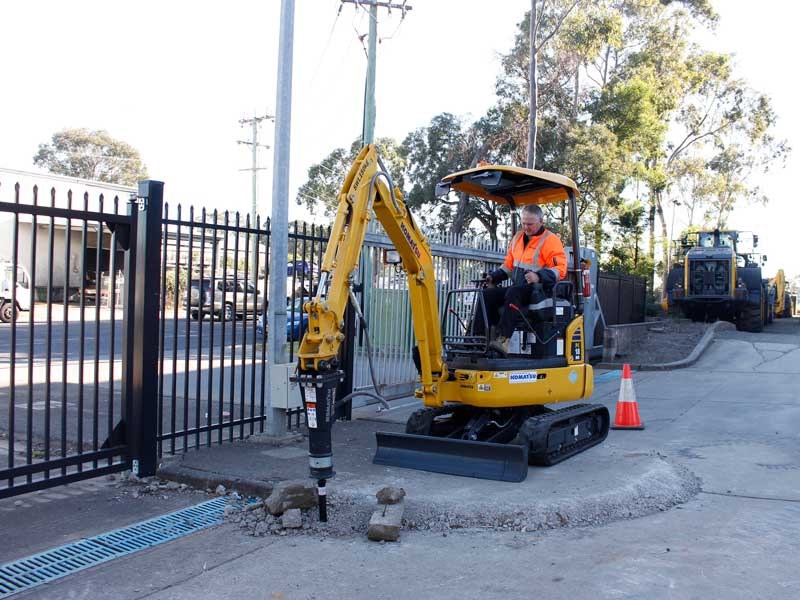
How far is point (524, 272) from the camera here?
24.0 feet

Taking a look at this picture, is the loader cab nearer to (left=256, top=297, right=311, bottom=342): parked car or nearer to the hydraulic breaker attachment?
(left=256, top=297, right=311, bottom=342): parked car

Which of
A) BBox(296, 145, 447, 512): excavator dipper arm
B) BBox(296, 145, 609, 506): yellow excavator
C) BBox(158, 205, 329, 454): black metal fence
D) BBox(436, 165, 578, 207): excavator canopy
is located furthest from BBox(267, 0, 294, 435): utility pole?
BBox(436, 165, 578, 207): excavator canopy

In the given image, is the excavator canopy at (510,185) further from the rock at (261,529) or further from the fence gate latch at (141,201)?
the rock at (261,529)

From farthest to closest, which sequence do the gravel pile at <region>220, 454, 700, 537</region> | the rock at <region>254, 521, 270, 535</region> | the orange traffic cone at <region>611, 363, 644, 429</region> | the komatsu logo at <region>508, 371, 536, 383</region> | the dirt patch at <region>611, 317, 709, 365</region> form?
the dirt patch at <region>611, 317, 709, 365</region>
the orange traffic cone at <region>611, 363, 644, 429</region>
the komatsu logo at <region>508, 371, 536, 383</region>
the gravel pile at <region>220, 454, 700, 537</region>
the rock at <region>254, 521, 270, 535</region>

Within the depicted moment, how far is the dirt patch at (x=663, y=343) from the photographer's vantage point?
1662 centimetres

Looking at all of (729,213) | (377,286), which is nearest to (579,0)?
(377,286)

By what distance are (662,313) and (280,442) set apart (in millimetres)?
20201

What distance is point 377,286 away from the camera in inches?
399

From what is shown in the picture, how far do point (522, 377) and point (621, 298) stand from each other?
13245 millimetres

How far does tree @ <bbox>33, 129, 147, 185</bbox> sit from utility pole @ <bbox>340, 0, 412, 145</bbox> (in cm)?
4596

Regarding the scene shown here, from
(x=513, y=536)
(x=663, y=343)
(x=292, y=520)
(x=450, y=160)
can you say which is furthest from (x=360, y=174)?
(x=450, y=160)

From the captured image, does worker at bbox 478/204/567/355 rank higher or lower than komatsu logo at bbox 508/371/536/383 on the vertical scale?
higher

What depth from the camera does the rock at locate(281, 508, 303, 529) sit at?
17.6ft

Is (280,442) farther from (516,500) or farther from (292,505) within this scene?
(516,500)
